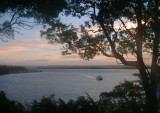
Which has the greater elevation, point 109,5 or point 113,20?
point 109,5

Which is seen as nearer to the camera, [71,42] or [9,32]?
[9,32]

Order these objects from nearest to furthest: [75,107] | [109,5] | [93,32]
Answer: [75,107], [109,5], [93,32]

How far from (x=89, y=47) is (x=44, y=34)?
87.6 inches

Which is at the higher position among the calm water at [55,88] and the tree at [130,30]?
the tree at [130,30]

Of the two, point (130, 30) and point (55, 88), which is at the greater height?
point (130, 30)

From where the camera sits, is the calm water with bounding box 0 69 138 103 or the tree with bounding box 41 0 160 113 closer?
the tree with bounding box 41 0 160 113

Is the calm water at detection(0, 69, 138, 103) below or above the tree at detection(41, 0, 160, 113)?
below

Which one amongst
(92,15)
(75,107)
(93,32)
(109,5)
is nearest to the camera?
(75,107)

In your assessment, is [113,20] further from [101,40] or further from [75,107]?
[75,107]

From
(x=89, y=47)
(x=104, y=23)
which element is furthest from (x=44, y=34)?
(x=104, y=23)

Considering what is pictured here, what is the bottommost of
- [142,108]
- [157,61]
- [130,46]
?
[142,108]

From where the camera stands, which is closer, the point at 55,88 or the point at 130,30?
the point at 130,30

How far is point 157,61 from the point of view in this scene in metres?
8.52

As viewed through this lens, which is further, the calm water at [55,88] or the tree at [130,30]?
the calm water at [55,88]
